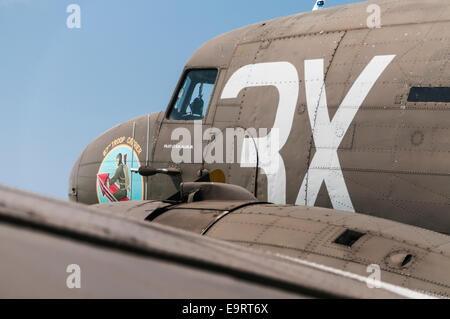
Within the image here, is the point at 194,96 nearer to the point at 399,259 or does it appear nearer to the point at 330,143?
the point at 330,143

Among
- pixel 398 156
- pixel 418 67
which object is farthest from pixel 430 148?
pixel 418 67

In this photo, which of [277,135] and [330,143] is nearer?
[330,143]

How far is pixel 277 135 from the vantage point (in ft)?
23.6

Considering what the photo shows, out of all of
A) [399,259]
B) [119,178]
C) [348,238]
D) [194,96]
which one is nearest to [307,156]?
[348,238]

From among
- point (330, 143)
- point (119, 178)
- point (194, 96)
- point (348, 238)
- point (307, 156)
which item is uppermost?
point (194, 96)

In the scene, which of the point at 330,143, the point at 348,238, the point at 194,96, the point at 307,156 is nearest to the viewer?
the point at 348,238

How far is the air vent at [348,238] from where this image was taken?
4.66 m

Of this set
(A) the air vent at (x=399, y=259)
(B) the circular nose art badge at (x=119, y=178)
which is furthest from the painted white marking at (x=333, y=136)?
(B) the circular nose art badge at (x=119, y=178)

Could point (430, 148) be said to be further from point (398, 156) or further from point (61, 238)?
point (61, 238)

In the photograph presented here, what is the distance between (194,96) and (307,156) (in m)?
2.43

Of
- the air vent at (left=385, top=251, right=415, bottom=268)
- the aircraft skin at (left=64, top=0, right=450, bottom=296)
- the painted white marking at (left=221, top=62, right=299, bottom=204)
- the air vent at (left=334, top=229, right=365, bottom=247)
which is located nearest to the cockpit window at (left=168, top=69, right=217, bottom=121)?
the aircraft skin at (left=64, top=0, right=450, bottom=296)

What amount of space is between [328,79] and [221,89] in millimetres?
1646

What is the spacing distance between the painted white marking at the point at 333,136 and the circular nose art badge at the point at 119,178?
2.78 metres

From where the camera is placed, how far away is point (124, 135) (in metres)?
8.98
